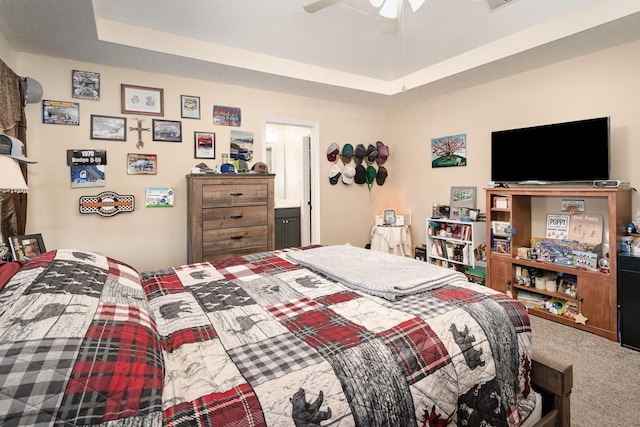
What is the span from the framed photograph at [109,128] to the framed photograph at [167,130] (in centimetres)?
29

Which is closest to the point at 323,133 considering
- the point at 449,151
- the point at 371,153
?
the point at 371,153

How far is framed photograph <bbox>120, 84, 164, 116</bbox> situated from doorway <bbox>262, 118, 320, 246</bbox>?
123cm

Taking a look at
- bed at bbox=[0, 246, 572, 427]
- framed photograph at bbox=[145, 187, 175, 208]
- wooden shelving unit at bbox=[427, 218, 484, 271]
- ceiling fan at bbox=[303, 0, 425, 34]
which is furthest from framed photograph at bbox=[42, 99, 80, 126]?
wooden shelving unit at bbox=[427, 218, 484, 271]

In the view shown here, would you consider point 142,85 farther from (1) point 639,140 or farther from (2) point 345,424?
(1) point 639,140

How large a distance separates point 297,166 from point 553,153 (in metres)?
3.69

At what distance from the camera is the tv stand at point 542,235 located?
2721 millimetres

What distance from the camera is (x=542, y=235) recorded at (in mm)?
3512

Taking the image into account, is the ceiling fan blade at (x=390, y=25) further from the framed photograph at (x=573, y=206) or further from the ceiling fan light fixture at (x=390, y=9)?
the framed photograph at (x=573, y=206)

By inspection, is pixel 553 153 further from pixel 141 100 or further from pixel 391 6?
pixel 141 100

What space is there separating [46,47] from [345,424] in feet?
12.3

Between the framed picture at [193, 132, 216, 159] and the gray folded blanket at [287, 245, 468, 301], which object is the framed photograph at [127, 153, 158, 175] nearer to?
the framed picture at [193, 132, 216, 159]

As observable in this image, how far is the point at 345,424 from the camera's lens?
0.87 metres

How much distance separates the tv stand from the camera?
107 inches

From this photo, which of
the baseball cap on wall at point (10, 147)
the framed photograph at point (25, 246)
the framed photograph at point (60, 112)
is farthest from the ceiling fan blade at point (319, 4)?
the framed photograph at point (60, 112)
